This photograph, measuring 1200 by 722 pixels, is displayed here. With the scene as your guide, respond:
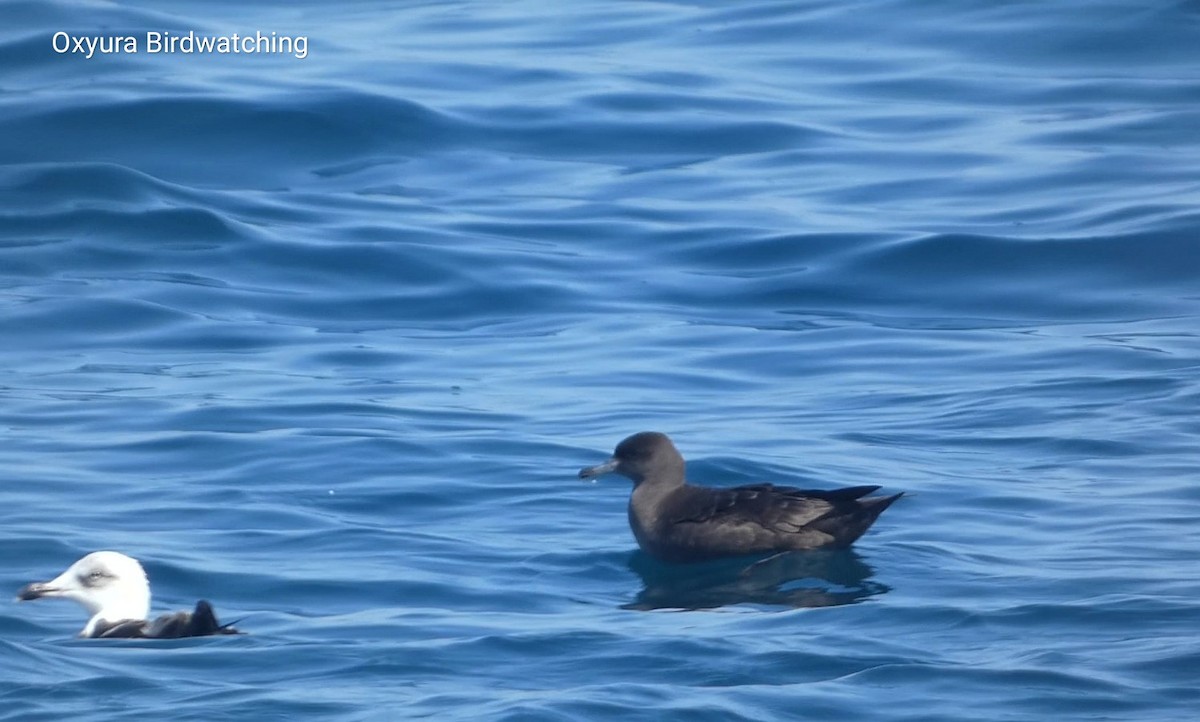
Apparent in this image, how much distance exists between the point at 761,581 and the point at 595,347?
5.37 metres

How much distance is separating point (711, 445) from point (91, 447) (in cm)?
397

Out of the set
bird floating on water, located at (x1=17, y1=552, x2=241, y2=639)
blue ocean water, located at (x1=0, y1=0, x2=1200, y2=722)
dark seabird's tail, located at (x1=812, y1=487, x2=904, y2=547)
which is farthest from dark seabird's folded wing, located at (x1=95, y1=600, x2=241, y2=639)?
dark seabird's tail, located at (x1=812, y1=487, x2=904, y2=547)

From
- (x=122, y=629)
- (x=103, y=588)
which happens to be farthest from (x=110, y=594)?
(x=122, y=629)

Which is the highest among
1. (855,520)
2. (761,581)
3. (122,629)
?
(855,520)

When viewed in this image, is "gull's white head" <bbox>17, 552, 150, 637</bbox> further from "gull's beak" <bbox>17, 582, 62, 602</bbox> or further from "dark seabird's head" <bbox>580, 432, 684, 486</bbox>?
"dark seabird's head" <bbox>580, 432, 684, 486</bbox>

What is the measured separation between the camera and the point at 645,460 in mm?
10727

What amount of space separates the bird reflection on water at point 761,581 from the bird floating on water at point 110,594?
7.46 feet

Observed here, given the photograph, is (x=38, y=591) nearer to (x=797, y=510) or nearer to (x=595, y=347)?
(x=797, y=510)

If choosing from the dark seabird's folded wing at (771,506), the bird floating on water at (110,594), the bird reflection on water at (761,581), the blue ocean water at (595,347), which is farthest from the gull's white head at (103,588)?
the dark seabird's folded wing at (771,506)

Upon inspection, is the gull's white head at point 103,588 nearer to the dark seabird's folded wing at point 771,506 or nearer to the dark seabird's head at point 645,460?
the dark seabird's head at point 645,460

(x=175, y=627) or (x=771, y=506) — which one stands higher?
(x=771, y=506)

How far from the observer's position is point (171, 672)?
782 cm

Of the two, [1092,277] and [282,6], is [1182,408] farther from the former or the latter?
[282,6]

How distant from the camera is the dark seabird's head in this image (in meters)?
10.7
